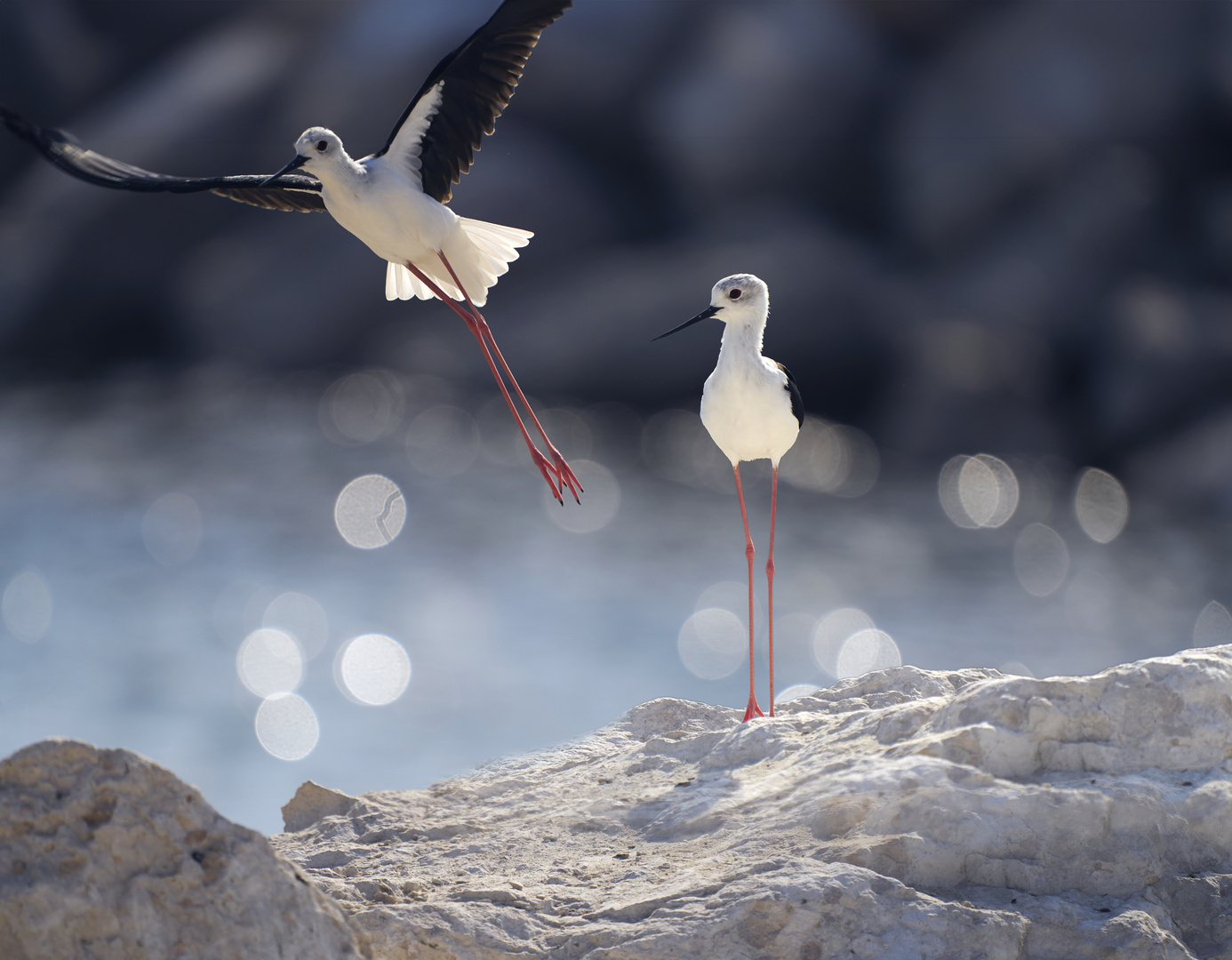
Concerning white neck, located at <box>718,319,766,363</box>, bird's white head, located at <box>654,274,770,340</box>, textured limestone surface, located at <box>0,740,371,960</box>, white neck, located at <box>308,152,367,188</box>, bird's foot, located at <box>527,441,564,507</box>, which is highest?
white neck, located at <box>308,152,367,188</box>

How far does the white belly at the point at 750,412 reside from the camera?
478cm

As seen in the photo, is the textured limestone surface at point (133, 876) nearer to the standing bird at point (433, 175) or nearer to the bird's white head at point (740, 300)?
the standing bird at point (433, 175)

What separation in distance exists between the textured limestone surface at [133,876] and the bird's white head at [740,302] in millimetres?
2966

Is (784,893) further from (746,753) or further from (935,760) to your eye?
(746,753)

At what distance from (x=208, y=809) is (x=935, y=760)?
6.35 feet

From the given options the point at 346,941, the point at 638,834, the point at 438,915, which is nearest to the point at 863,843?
the point at 638,834

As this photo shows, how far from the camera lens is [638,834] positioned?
354 cm

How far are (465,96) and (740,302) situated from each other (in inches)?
61.7

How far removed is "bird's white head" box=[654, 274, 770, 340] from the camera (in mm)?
4750

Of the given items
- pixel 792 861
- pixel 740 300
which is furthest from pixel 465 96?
pixel 792 861

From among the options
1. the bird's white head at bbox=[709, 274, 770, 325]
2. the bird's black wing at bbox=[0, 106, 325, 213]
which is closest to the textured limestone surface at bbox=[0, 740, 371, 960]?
the bird's black wing at bbox=[0, 106, 325, 213]

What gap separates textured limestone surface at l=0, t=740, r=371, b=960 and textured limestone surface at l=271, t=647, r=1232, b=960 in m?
0.48

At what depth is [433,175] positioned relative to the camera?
16.8 ft

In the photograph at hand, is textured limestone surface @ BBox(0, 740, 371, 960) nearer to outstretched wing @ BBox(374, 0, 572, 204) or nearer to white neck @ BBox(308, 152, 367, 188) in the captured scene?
white neck @ BBox(308, 152, 367, 188)
